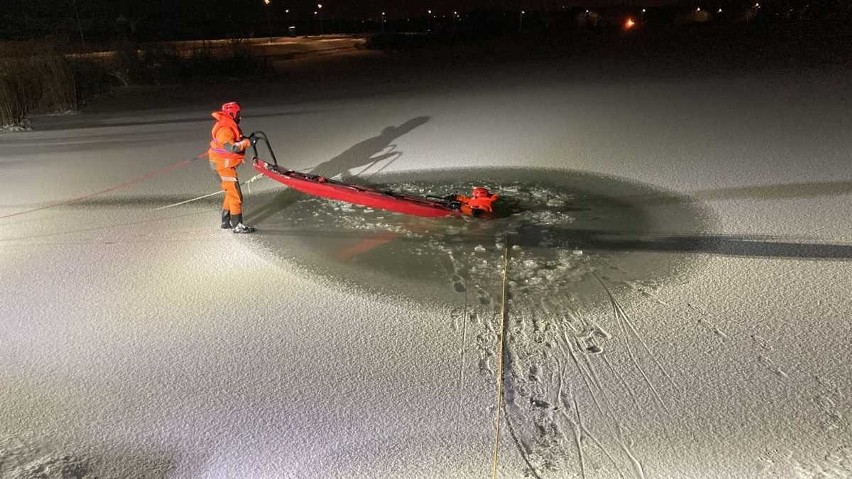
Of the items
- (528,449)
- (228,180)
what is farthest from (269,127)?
(528,449)

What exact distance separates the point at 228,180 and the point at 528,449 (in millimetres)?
4353

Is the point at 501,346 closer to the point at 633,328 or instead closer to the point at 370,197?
the point at 633,328

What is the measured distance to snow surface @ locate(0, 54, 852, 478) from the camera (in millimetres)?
3535

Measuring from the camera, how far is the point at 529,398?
389 centimetres

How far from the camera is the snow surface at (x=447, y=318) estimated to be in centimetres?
354

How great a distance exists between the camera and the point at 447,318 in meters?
4.87

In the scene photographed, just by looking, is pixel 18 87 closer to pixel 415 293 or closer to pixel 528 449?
pixel 415 293

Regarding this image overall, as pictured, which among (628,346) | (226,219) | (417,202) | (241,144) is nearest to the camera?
(628,346)

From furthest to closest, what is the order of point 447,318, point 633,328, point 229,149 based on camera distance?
1. point 229,149
2. point 447,318
3. point 633,328

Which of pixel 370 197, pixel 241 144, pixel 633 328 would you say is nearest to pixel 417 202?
pixel 370 197

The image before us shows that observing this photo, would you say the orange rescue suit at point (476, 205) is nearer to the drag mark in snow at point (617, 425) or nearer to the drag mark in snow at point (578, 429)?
the drag mark in snow at point (617, 425)

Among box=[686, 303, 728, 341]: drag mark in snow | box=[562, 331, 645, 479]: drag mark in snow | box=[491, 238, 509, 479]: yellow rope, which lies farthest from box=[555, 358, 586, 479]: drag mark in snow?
box=[686, 303, 728, 341]: drag mark in snow

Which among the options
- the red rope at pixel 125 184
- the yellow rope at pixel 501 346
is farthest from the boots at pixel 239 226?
the yellow rope at pixel 501 346

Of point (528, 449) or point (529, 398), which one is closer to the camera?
point (528, 449)
